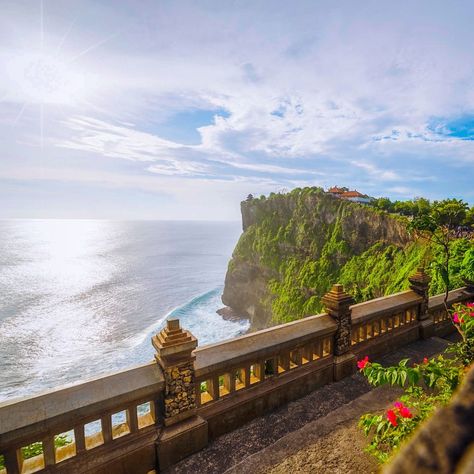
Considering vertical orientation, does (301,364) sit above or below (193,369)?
below

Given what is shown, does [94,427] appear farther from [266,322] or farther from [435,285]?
[266,322]

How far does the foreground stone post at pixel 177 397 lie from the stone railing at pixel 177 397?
16mm

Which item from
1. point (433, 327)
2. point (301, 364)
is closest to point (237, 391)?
point (301, 364)

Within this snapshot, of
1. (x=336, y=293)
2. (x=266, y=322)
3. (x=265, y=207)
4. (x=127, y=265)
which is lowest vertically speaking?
(x=266, y=322)

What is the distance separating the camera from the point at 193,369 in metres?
4.91

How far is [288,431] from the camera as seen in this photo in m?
5.39

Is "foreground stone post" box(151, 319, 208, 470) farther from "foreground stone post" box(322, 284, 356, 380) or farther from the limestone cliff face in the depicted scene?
the limestone cliff face

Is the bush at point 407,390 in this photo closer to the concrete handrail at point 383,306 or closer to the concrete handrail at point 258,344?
the concrete handrail at point 258,344

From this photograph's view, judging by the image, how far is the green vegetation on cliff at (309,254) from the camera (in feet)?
129

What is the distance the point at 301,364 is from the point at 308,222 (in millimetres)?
52212

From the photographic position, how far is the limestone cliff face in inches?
1690

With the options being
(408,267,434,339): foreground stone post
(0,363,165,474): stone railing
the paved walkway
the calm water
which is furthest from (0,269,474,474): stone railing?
the calm water

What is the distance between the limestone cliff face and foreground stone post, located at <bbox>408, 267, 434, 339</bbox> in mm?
25543

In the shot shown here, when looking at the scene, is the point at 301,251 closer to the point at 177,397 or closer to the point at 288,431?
the point at 288,431
